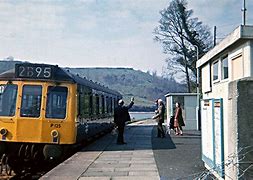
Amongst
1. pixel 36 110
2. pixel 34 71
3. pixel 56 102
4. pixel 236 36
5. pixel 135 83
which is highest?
pixel 135 83

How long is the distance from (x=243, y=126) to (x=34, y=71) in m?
9.58

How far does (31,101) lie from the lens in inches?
574

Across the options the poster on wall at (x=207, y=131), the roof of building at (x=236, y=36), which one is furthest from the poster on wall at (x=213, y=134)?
the roof of building at (x=236, y=36)

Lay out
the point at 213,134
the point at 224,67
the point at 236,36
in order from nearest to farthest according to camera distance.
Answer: the point at 236,36 < the point at 213,134 < the point at 224,67

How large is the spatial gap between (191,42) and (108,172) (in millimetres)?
37899

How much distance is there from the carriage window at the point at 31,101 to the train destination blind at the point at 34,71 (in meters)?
0.33

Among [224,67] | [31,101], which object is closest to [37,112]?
[31,101]

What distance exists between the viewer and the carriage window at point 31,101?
14398mm

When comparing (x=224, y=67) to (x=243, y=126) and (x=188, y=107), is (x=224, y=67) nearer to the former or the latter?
(x=243, y=126)

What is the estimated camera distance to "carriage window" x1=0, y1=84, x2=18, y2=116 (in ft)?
47.5

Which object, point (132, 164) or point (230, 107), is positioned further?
point (132, 164)

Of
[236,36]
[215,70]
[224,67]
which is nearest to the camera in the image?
[236,36]

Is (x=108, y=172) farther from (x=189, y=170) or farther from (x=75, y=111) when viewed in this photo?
(x=75, y=111)

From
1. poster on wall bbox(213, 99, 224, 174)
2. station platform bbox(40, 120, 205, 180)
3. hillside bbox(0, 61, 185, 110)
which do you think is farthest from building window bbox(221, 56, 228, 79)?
hillside bbox(0, 61, 185, 110)
